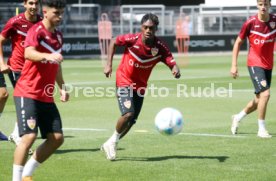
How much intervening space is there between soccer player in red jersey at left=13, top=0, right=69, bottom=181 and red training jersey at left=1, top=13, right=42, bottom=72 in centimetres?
290

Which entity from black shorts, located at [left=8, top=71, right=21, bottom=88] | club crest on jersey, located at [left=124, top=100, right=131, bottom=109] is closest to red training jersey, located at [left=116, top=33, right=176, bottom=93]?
club crest on jersey, located at [left=124, top=100, right=131, bottom=109]

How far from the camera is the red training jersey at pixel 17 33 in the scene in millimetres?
12172

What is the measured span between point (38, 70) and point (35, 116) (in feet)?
1.73

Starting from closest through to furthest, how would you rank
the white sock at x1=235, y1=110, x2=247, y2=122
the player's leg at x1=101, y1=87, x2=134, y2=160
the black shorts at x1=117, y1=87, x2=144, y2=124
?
the player's leg at x1=101, y1=87, x2=134, y2=160 < the black shorts at x1=117, y1=87, x2=144, y2=124 < the white sock at x1=235, y1=110, x2=247, y2=122

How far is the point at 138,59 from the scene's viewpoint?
464 inches

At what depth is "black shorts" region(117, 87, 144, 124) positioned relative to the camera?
1158 centimetres

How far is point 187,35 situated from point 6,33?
3132 cm

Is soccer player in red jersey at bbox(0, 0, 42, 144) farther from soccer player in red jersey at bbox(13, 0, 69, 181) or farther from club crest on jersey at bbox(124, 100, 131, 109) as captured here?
soccer player in red jersey at bbox(13, 0, 69, 181)

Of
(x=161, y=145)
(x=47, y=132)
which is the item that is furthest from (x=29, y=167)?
(x=161, y=145)

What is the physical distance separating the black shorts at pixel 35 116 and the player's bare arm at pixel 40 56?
0.57m

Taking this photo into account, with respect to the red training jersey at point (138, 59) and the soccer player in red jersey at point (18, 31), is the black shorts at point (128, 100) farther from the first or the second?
the soccer player in red jersey at point (18, 31)

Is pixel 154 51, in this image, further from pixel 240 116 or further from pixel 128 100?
pixel 240 116

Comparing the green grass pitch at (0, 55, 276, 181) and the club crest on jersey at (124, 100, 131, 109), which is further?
the club crest on jersey at (124, 100, 131, 109)

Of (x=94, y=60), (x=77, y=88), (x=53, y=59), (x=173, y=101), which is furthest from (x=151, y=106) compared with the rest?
(x=94, y=60)
